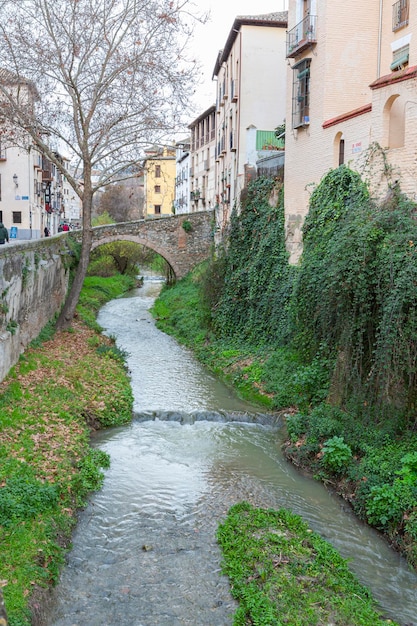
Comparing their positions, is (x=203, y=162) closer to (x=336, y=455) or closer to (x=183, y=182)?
(x=183, y=182)

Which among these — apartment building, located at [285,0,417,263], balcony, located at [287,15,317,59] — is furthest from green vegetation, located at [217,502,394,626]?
balcony, located at [287,15,317,59]

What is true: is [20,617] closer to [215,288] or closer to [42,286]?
[42,286]

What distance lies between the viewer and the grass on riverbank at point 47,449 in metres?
6.52

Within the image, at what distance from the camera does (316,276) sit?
37.1 feet

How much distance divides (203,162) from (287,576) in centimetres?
3704

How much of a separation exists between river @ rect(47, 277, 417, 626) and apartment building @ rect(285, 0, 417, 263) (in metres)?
5.53

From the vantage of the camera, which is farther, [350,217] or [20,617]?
[350,217]

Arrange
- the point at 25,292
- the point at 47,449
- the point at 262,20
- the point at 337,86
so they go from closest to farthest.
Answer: the point at 47,449
the point at 25,292
the point at 337,86
the point at 262,20

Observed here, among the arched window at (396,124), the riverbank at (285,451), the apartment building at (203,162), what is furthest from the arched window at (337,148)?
the apartment building at (203,162)

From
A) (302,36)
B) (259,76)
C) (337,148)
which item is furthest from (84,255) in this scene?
(259,76)

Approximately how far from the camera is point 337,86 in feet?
48.1

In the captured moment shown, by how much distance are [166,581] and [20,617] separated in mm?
1740

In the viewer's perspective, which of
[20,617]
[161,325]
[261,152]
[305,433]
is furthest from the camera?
[161,325]

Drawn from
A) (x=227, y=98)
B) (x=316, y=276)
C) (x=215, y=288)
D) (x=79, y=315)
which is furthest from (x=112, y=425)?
(x=227, y=98)
